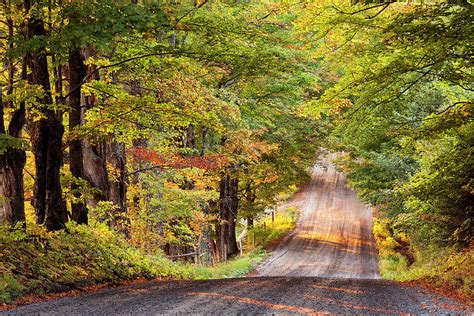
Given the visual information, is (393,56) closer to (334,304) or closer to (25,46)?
(334,304)

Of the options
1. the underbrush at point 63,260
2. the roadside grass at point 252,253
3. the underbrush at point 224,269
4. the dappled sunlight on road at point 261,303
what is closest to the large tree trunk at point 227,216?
the roadside grass at point 252,253

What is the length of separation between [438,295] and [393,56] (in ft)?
19.2

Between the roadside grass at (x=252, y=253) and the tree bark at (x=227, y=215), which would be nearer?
the roadside grass at (x=252, y=253)

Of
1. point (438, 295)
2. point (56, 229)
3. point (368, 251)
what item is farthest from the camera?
point (368, 251)

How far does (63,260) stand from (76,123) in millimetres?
3988

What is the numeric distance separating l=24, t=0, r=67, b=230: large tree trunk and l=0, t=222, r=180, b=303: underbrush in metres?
0.57

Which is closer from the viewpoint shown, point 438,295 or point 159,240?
point 438,295

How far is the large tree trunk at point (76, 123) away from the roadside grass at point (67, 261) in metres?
0.53

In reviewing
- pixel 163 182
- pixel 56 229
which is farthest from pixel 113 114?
pixel 163 182

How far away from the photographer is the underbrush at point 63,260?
9.45 metres

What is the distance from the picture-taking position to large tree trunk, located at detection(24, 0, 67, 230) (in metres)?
11.6

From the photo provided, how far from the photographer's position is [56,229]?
1222cm

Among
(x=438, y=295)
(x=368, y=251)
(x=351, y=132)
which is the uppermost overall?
(x=351, y=132)

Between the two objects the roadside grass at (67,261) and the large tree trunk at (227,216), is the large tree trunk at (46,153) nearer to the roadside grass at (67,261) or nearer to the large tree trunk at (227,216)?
the roadside grass at (67,261)
